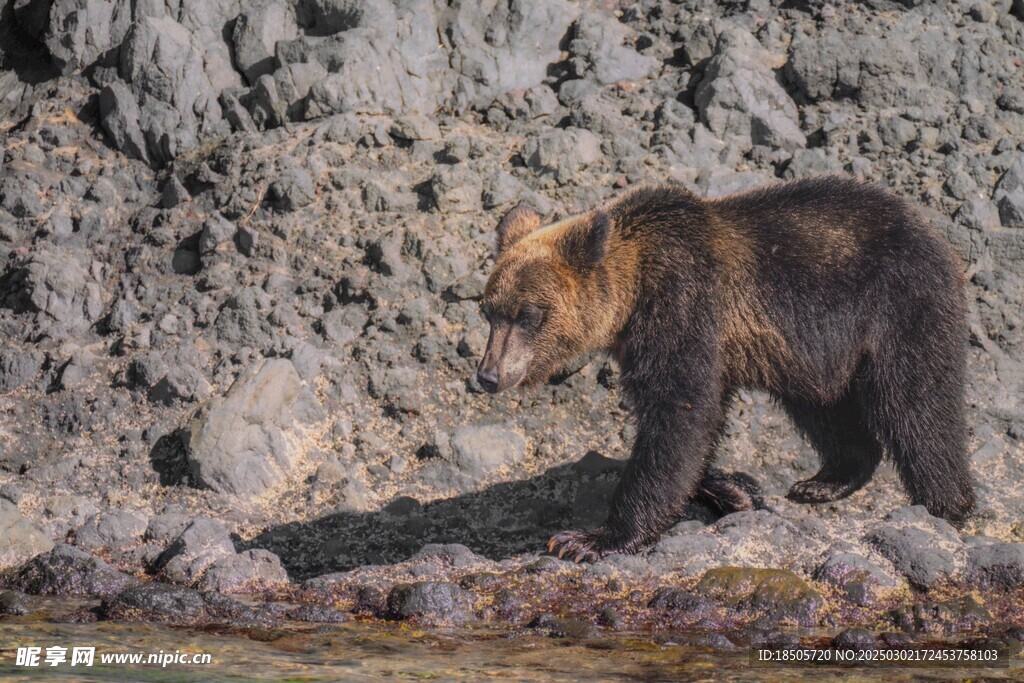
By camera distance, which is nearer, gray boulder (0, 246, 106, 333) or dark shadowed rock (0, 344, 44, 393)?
dark shadowed rock (0, 344, 44, 393)

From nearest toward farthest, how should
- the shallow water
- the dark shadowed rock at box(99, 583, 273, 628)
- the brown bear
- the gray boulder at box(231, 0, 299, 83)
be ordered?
the shallow water
the dark shadowed rock at box(99, 583, 273, 628)
the brown bear
the gray boulder at box(231, 0, 299, 83)

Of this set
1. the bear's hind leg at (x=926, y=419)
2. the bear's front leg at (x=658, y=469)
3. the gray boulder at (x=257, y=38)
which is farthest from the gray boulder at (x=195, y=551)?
the gray boulder at (x=257, y=38)

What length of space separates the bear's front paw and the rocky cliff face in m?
0.20

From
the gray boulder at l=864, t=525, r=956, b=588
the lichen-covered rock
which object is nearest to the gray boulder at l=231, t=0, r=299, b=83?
the lichen-covered rock

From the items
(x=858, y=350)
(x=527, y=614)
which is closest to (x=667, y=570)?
(x=527, y=614)

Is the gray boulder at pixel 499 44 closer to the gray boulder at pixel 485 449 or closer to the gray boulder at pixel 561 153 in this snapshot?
the gray boulder at pixel 561 153

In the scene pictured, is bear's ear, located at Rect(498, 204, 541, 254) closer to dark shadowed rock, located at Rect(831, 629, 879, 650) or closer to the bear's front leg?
the bear's front leg

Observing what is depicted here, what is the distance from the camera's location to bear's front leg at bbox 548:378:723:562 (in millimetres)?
7195

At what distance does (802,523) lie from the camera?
744 cm

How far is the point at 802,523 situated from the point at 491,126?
500 centimetres

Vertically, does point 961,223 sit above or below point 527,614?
above

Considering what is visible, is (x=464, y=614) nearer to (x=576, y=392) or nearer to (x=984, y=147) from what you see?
(x=576, y=392)

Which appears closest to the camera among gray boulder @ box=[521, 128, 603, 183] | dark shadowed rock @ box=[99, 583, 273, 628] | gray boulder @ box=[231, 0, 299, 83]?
dark shadowed rock @ box=[99, 583, 273, 628]

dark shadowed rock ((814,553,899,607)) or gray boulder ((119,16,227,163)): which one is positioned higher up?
gray boulder ((119,16,227,163))
